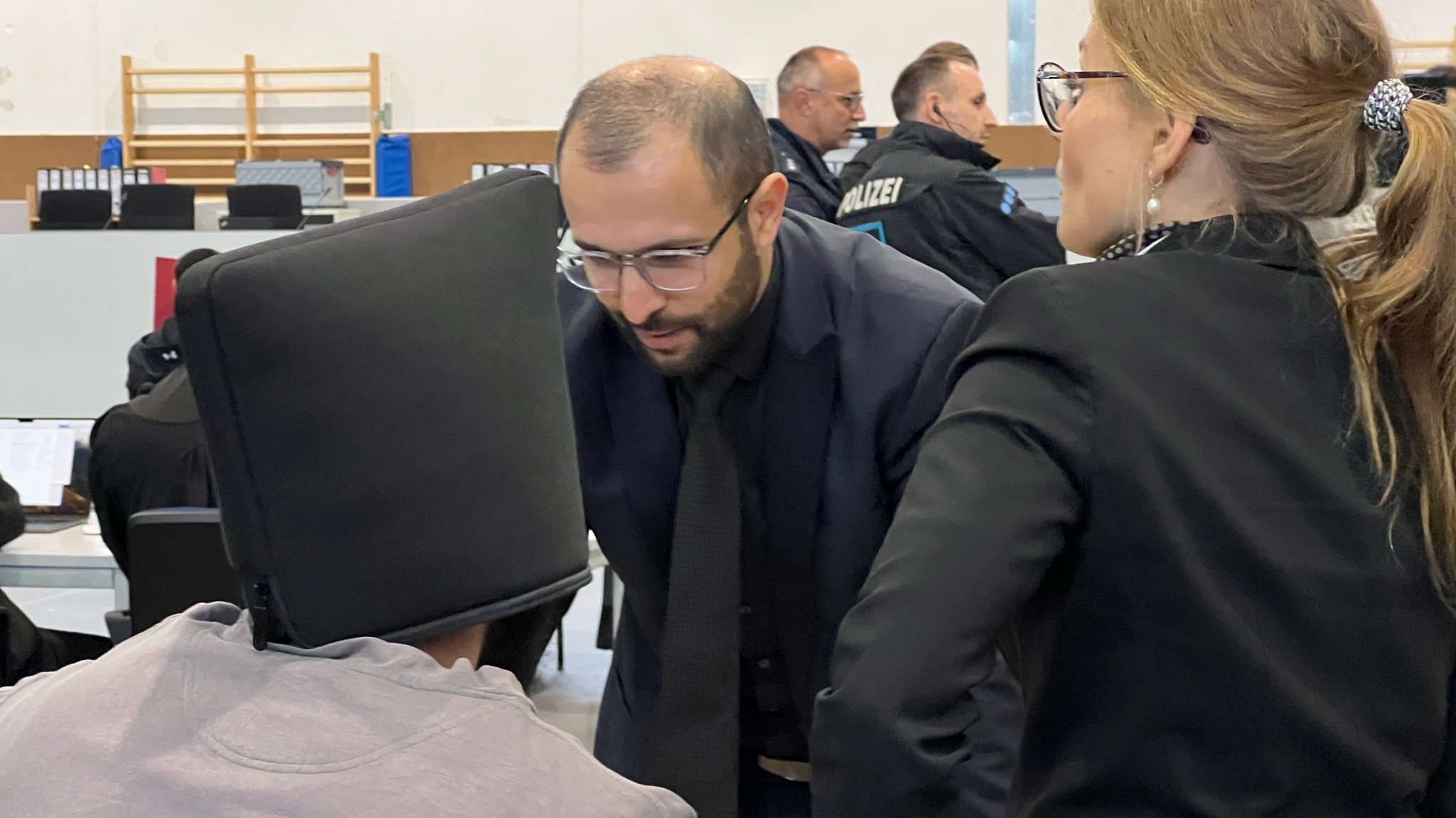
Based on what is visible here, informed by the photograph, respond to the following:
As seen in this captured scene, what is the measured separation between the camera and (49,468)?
10.8 feet

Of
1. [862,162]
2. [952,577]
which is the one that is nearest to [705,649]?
[952,577]

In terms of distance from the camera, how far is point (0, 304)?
5.71 m

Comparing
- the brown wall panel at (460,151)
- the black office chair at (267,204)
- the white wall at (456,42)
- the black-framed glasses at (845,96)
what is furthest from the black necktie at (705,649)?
the brown wall panel at (460,151)

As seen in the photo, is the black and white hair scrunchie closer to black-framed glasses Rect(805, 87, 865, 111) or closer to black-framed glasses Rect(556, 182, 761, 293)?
black-framed glasses Rect(556, 182, 761, 293)

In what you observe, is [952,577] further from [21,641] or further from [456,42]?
[456,42]

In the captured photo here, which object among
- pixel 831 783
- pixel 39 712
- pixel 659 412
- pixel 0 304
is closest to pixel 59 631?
pixel 659 412

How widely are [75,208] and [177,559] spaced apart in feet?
15.7

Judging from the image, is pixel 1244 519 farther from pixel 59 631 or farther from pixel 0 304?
pixel 0 304

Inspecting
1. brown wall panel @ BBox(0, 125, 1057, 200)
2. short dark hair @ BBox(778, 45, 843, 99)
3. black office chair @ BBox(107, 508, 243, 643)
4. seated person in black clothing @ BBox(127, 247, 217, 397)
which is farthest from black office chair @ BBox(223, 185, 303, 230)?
black office chair @ BBox(107, 508, 243, 643)

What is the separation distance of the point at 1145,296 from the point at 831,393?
577 millimetres

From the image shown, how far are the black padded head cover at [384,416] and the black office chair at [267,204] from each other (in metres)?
5.76

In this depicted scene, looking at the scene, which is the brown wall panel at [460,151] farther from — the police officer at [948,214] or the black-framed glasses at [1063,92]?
the black-framed glasses at [1063,92]

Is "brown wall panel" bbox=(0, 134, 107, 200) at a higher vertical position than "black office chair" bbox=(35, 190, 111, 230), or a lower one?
higher

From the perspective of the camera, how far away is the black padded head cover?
75 centimetres
